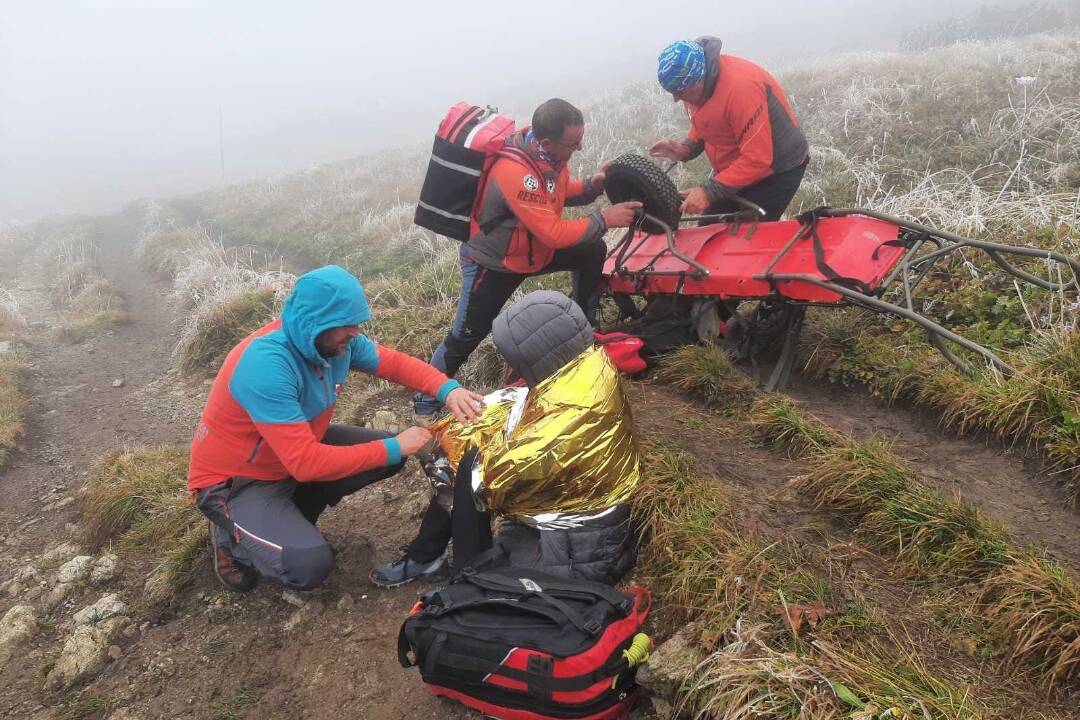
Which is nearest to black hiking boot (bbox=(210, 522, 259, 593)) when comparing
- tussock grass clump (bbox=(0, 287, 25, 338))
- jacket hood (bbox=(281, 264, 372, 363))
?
jacket hood (bbox=(281, 264, 372, 363))

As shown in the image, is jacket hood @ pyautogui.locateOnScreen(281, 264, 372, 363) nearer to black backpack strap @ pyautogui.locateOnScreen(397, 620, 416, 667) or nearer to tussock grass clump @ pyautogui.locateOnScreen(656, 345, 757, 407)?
black backpack strap @ pyautogui.locateOnScreen(397, 620, 416, 667)

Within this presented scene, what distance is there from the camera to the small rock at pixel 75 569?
4.27 m

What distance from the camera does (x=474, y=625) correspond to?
254 cm

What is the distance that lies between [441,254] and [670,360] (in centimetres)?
554

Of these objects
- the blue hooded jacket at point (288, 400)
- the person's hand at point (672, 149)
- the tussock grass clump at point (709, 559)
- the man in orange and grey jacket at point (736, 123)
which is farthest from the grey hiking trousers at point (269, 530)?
the person's hand at point (672, 149)

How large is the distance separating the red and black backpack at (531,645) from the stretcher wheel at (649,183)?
10.2 feet

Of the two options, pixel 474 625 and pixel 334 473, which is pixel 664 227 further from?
pixel 474 625

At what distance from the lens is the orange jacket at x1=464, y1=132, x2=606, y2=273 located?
4387mm

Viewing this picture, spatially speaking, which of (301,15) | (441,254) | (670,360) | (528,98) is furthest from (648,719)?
(301,15)

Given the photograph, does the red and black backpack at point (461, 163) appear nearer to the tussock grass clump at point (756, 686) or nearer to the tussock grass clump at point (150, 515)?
the tussock grass clump at point (150, 515)

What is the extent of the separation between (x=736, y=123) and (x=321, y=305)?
3266mm

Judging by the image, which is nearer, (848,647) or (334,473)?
(848,647)

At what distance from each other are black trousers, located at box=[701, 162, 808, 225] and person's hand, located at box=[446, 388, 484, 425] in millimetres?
2679

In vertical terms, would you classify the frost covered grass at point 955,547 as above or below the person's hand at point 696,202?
below
